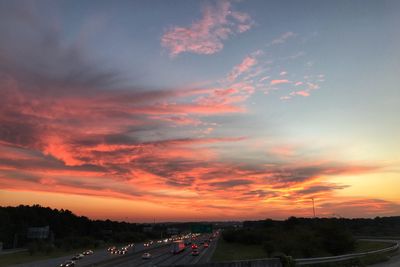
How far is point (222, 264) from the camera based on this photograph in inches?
968

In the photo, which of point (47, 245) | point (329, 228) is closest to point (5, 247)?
point (47, 245)

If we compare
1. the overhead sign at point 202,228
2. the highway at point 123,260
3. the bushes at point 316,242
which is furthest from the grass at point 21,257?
the bushes at point 316,242

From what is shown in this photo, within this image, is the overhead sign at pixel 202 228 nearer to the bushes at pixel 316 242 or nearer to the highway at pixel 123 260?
the highway at pixel 123 260

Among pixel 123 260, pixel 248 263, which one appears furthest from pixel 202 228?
pixel 248 263

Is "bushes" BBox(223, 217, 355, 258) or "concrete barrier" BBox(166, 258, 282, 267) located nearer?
"concrete barrier" BBox(166, 258, 282, 267)

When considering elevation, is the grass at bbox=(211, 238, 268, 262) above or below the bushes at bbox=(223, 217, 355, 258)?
below

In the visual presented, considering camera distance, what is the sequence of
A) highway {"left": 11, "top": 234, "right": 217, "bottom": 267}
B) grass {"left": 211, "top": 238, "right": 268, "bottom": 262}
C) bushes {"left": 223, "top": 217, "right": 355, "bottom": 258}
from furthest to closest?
highway {"left": 11, "top": 234, "right": 217, "bottom": 267}, grass {"left": 211, "top": 238, "right": 268, "bottom": 262}, bushes {"left": 223, "top": 217, "right": 355, "bottom": 258}

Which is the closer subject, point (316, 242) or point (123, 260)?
point (316, 242)

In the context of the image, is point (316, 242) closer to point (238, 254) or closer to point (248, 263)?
point (238, 254)

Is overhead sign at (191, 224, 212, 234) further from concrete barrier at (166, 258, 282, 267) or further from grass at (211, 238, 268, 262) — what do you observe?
concrete barrier at (166, 258, 282, 267)

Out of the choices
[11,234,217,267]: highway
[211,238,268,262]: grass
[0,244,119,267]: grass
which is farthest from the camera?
[0,244,119,267]: grass

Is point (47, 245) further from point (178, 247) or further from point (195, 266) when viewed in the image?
point (195, 266)

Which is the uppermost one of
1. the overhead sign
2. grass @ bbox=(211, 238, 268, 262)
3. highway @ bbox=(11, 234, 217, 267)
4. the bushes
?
the overhead sign

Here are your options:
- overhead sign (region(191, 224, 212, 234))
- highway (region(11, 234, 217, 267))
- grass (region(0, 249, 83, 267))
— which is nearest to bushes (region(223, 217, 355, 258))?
highway (region(11, 234, 217, 267))
